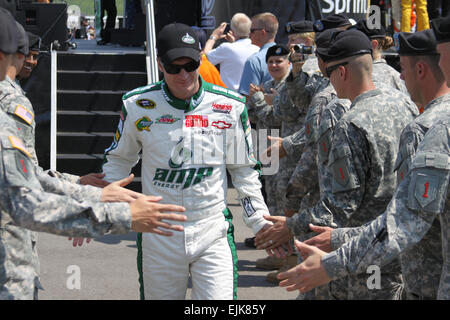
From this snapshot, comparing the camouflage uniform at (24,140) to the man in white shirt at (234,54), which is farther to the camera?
the man in white shirt at (234,54)

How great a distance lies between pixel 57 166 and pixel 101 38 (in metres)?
7.02

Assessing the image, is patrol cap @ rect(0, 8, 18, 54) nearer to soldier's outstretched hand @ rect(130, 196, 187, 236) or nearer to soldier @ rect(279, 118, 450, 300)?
soldier's outstretched hand @ rect(130, 196, 187, 236)

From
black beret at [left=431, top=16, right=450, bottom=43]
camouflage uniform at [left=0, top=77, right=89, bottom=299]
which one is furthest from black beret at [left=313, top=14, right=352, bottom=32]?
black beret at [left=431, top=16, right=450, bottom=43]

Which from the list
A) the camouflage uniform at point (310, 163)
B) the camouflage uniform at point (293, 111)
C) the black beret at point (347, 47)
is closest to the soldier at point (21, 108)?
the black beret at point (347, 47)

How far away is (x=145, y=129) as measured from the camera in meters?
4.71

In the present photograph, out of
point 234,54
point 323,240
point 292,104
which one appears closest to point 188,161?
point 323,240

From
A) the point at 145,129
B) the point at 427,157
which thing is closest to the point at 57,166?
the point at 145,129

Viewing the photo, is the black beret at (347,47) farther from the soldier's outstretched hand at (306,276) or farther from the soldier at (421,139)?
the soldier's outstretched hand at (306,276)

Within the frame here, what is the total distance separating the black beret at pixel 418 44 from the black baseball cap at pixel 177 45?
1.24 meters

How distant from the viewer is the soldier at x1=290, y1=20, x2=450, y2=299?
3.62m

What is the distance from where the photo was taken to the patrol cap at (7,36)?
3287 mm

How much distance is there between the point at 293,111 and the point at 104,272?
256 cm

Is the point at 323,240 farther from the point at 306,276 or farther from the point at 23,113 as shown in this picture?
the point at 23,113

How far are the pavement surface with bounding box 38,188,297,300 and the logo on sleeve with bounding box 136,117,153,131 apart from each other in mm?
2607
